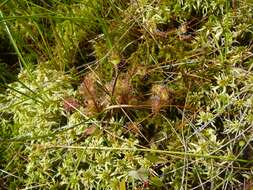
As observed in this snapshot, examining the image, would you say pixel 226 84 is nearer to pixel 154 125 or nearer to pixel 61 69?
pixel 154 125

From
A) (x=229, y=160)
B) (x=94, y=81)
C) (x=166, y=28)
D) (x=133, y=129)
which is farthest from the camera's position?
(x=166, y=28)

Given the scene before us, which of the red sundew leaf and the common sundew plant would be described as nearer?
the common sundew plant

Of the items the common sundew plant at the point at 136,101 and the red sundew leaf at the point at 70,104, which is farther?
the red sundew leaf at the point at 70,104

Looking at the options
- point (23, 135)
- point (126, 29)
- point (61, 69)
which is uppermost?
point (126, 29)

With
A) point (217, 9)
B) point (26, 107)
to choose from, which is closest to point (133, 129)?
point (26, 107)

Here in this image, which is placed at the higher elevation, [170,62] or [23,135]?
[170,62]

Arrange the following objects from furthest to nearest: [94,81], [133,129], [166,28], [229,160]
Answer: [166,28], [94,81], [133,129], [229,160]

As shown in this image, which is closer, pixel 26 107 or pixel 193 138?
pixel 193 138
